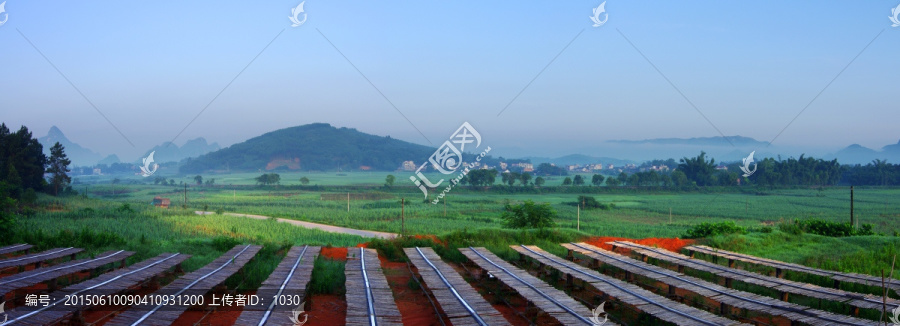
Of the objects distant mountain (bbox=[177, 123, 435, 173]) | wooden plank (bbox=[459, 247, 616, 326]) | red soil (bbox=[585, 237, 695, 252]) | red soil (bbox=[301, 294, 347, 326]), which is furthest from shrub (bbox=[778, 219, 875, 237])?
distant mountain (bbox=[177, 123, 435, 173])

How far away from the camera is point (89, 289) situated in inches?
253

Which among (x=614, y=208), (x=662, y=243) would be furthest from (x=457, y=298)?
(x=614, y=208)

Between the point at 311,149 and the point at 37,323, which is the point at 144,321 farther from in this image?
the point at 311,149

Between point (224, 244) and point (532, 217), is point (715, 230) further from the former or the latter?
point (224, 244)

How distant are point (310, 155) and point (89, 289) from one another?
337 ft

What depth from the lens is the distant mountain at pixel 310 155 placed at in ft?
338

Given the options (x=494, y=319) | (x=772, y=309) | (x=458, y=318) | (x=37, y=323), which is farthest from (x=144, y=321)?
(x=772, y=309)

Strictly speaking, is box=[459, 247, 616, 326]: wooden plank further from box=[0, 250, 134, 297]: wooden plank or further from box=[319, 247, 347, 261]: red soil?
box=[0, 250, 134, 297]: wooden plank

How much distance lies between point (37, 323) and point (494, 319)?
13.4 ft

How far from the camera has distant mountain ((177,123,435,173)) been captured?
103m

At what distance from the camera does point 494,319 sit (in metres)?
5.53

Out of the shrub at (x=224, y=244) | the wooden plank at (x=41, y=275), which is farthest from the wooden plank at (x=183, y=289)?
the shrub at (x=224, y=244)

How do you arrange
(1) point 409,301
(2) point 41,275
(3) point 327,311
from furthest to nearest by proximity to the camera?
(1) point 409,301, (2) point 41,275, (3) point 327,311

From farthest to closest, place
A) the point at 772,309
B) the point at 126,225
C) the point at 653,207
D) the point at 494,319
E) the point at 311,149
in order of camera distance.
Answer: the point at 311,149 → the point at 653,207 → the point at 126,225 → the point at 772,309 → the point at 494,319
